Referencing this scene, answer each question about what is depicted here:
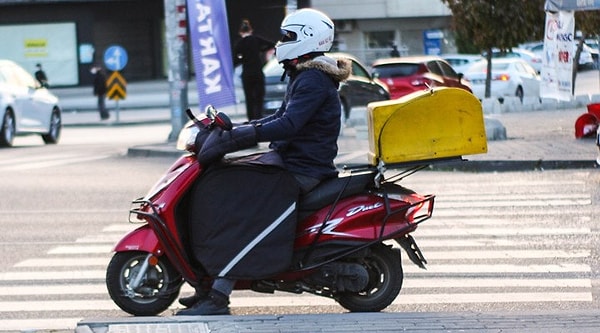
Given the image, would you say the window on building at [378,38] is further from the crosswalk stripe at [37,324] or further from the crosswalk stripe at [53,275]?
the crosswalk stripe at [37,324]

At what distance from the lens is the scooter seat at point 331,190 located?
8.08m

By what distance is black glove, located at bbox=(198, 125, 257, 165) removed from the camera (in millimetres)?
7844

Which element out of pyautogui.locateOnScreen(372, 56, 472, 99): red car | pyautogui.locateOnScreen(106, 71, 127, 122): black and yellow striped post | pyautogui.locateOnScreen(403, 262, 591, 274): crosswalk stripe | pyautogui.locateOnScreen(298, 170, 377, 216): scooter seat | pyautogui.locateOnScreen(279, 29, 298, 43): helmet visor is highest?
pyautogui.locateOnScreen(279, 29, 298, 43): helmet visor

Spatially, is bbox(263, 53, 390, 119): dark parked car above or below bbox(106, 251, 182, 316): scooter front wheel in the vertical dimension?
below

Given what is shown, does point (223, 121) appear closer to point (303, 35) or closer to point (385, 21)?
point (303, 35)

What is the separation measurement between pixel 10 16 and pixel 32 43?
1.42 metres

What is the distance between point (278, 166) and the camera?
8.05 meters

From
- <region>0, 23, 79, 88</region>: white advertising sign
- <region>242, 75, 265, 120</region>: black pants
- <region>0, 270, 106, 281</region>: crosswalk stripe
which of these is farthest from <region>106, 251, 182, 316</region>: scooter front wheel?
<region>0, 23, 79, 88</region>: white advertising sign

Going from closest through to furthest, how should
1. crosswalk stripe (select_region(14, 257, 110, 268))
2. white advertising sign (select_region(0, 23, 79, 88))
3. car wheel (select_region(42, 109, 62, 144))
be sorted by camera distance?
crosswalk stripe (select_region(14, 257, 110, 268)) < car wheel (select_region(42, 109, 62, 144)) < white advertising sign (select_region(0, 23, 79, 88))

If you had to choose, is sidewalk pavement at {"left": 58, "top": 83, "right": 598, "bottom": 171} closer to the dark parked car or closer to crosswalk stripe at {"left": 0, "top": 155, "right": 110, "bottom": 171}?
the dark parked car

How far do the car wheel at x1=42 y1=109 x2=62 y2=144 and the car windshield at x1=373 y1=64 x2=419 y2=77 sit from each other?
840 centimetres

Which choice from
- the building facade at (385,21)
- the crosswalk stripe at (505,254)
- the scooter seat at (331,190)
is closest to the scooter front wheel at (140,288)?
the scooter seat at (331,190)

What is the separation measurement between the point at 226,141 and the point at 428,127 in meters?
1.21

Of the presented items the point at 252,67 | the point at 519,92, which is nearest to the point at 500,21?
the point at 519,92
